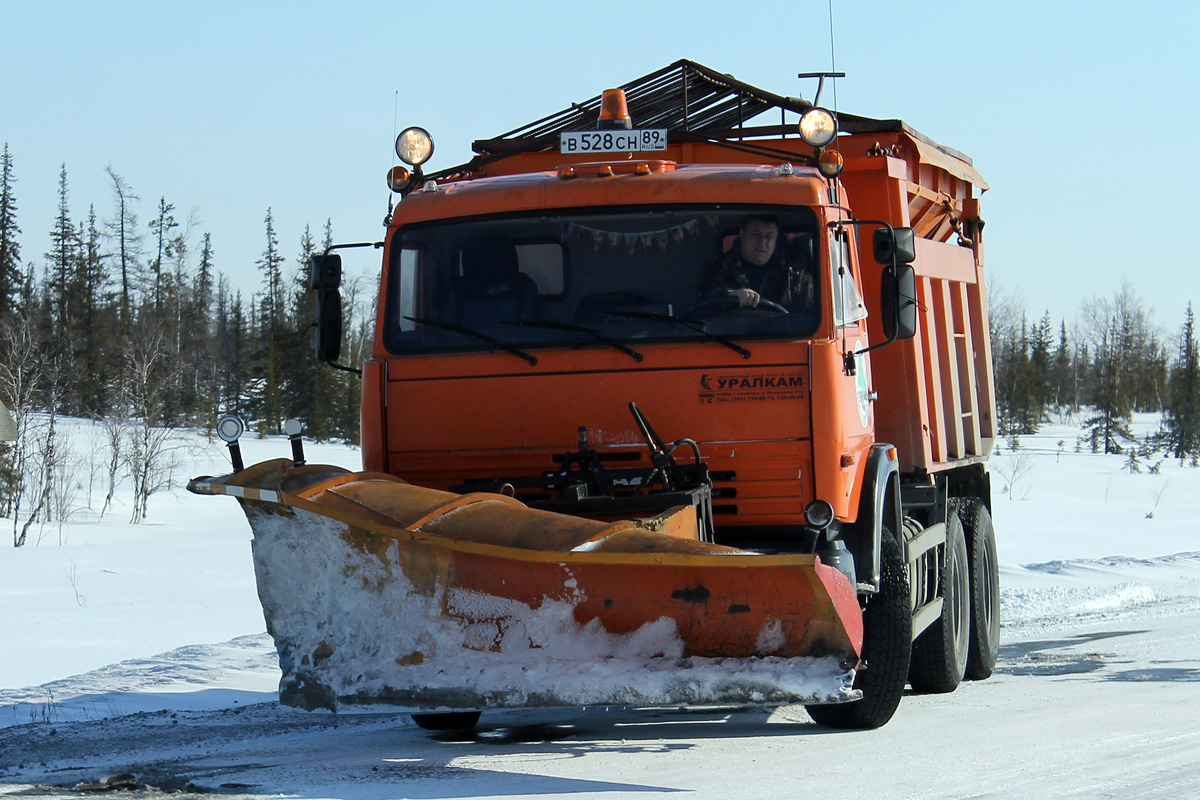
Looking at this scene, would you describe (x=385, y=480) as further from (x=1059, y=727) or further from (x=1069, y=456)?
(x=1069, y=456)

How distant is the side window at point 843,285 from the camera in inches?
233

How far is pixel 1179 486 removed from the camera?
3538 cm

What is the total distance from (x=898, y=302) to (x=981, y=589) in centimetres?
377

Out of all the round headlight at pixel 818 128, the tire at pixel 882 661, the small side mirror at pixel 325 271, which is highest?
the round headlight at pixel 818 128

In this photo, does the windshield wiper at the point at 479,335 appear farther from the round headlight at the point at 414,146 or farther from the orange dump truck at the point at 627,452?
the round headlight at the point at 414,146

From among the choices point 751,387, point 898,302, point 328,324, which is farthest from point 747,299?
point 328,324

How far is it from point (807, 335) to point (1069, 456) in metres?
42.8

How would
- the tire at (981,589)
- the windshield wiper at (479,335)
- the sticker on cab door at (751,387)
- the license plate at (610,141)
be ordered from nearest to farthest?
the sticker on cab door at (751,387) < the windshield wiper at (479,335) < the license plate at (610,141) < the tire at (981,589)

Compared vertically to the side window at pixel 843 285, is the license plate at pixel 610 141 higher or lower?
higher

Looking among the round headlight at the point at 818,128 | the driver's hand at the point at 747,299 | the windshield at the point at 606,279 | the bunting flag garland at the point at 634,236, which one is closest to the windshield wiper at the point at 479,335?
the windshield at the point at 606,279

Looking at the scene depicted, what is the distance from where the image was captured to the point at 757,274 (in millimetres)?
5895

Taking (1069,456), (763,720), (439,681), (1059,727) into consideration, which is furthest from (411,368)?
(1069,456)

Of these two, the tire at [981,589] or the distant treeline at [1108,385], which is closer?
the tire at [981,589]

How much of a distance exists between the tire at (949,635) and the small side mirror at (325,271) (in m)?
4.12
